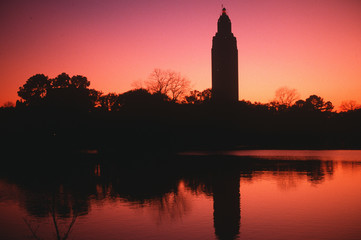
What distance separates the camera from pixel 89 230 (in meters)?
15.6

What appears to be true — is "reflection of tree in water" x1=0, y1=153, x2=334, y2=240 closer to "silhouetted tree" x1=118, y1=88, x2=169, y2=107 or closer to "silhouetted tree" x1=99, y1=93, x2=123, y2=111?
"silhouetted tree" x1=118, y1=88, x2=169, y2=107

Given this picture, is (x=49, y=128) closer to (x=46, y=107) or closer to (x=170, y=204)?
(x=46, y=107)

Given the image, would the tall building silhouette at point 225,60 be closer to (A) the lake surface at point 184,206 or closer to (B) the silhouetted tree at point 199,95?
(B) the silhouetted tree at point 199,95

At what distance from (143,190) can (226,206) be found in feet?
25.4

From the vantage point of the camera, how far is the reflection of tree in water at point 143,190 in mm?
18125

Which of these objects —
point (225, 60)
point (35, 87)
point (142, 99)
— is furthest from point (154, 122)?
point (225, 60)

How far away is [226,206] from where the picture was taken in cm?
2008

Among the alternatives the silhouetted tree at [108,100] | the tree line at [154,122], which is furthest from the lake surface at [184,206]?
the silhouetted tree at [108,100]

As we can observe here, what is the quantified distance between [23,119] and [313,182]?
214 feet

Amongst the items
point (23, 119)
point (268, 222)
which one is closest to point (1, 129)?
point (23, 119)

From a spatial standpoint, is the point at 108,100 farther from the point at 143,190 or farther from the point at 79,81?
the point at 143,190

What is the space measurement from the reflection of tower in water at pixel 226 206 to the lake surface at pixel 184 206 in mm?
40

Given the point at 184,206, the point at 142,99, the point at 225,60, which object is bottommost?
the point at 184,206

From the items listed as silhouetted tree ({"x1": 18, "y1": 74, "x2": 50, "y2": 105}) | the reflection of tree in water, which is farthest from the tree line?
the reflection of tree in water
